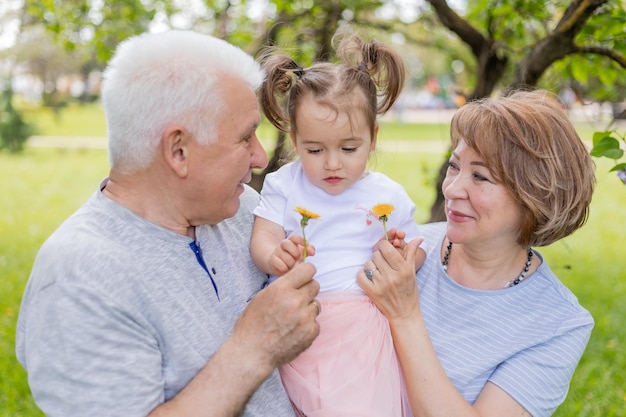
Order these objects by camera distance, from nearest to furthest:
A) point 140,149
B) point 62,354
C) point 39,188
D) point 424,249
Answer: point 62,354 < point 140,149 < point 424,249 < point 39,188

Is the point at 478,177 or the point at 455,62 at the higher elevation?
the point at 478,177

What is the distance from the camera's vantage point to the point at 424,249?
8.68 ft

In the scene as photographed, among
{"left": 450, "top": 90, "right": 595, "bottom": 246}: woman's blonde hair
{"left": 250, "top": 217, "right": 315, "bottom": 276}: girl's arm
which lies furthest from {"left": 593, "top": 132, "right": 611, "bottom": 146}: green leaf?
{"left": 250, "top": 217, "right": 315, "bottom": 276}: girl's arm

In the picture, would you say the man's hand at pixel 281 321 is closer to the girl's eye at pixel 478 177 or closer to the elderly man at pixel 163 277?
the elderly man at pixel 163 277

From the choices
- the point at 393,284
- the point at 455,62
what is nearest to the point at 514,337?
the point at 393,284

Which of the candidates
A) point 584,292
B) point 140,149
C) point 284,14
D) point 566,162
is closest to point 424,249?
point 566,162

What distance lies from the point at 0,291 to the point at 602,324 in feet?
17.7

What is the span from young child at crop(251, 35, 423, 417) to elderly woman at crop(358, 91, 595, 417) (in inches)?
4.2

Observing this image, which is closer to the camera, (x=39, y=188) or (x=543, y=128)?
(x=543, y=128)

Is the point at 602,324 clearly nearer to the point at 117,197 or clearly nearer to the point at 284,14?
the point at 284,14

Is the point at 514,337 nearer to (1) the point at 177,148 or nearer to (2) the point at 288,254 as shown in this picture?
(2) the point at 288,254

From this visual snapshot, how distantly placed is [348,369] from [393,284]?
1.04 feet

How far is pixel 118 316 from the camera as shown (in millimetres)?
1884

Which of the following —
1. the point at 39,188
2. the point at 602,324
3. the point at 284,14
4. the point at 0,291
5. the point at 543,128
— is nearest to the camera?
the point at 543,128
